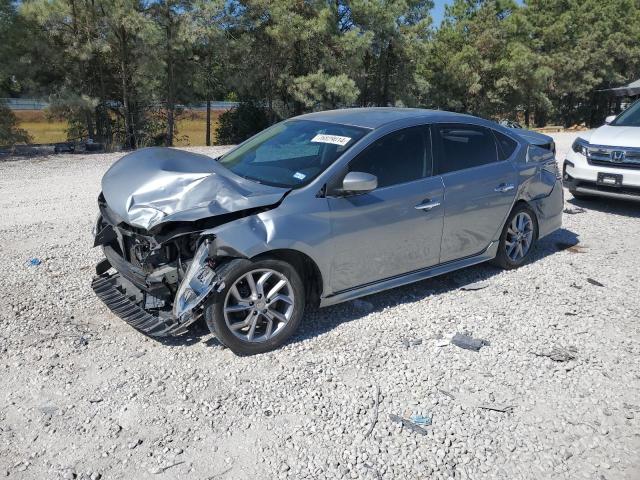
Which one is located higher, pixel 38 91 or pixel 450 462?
pixel 38 91

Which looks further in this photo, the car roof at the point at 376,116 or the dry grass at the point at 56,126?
the dry grass at the point at 56,126

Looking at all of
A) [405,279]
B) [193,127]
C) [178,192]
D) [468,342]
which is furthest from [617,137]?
[193,127]

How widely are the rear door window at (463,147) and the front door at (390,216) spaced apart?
0.17 m

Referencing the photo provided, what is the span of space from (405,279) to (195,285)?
1.90 m

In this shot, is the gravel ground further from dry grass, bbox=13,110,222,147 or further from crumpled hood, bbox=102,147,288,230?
dry grass, bbox=13,110,222,147

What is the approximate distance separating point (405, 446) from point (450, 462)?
0.26 meters

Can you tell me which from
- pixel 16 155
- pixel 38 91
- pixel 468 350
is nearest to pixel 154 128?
pixel 38 91

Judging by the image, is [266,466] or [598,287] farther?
[598,287]

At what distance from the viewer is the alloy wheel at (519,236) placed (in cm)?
580

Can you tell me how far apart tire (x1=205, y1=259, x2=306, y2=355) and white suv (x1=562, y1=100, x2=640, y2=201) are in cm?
597

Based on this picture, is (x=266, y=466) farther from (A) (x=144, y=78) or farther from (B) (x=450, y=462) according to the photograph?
(A) (x=144, y=78)

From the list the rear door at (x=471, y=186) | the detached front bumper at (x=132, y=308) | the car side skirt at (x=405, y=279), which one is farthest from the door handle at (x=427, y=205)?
the detached front bumper at (x=132, y=308)

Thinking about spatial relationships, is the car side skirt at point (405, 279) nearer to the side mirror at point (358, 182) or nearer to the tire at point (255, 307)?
the tire at point (255, 307)

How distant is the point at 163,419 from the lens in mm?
3305
